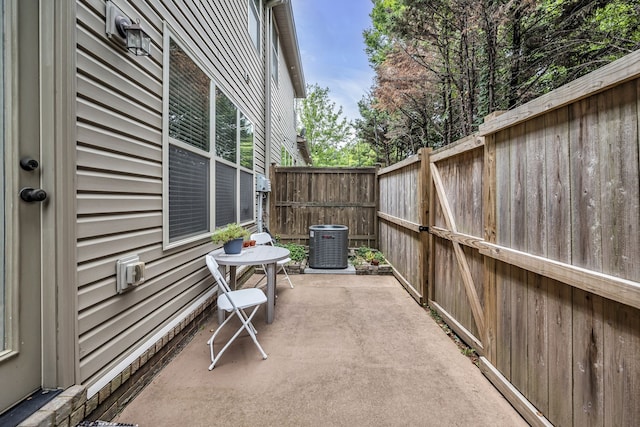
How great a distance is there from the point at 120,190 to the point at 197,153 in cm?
119

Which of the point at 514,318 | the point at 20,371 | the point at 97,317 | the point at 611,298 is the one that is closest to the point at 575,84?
the point at 611,298

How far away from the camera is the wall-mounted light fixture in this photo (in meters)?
1.73

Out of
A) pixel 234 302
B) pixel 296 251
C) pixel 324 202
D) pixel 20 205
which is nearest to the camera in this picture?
pixel 20 205

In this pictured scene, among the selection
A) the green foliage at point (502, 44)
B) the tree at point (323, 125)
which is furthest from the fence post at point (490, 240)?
the tree at point (323, 125)

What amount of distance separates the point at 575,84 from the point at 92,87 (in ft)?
→ 8.37

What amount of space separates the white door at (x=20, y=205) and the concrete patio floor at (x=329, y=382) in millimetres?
750

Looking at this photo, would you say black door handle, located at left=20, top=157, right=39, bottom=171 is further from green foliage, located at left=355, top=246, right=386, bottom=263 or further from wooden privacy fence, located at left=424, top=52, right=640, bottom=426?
green foliage, located at left=355, top=246, right=386, bottom=263

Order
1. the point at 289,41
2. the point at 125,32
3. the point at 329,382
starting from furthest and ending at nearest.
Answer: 1. the point at 289,41
2. the point at 329,382
3. the point at 125,32

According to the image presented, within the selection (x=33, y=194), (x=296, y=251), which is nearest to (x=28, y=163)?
(x=33, y=194)

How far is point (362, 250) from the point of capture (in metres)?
→ 6.15

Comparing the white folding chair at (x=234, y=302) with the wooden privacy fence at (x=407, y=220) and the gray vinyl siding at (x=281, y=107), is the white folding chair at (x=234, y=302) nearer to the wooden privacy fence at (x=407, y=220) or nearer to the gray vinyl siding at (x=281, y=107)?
the wooden privacy fence at (x=407, y=220)

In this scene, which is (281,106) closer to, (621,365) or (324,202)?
(324,202)

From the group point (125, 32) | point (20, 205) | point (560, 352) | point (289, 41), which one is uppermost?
point (289, 41)

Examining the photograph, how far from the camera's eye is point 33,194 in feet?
4.41
